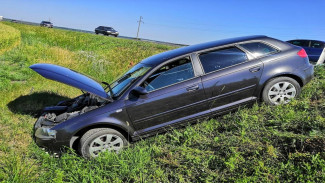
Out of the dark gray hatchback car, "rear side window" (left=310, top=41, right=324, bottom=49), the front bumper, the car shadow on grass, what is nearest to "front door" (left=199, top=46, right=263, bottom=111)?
the dark gray hatchback car

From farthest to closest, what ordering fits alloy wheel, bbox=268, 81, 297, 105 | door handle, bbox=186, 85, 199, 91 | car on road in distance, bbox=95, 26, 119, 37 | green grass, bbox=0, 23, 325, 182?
car on road in distance, bbox=95, 26, 119, 37, alloy wheel, bbox=268, 81, 297, 105, door handle, bbox=186, 85, 199, 91, green grass, bbox=0, 23, 325, 182

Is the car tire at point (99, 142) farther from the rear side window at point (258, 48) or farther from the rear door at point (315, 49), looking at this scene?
the rear door at point (315, 49)

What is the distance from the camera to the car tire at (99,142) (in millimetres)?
3779

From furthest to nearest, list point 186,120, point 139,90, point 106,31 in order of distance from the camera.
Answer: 1. point 106,31
2. point 186,120
3. point 139,90

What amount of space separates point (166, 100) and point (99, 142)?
4.06 feet

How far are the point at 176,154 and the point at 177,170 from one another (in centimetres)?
34

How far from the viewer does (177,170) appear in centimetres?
318

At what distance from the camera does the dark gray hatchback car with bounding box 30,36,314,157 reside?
151 inches

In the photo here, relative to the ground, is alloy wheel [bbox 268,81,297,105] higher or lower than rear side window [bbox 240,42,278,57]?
lower

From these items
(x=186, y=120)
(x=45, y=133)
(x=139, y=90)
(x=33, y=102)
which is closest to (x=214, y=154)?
(x=186, y=120)

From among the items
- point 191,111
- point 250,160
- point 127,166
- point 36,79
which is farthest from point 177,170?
point 36,79

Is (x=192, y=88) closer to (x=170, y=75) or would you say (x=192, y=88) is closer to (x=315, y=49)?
(x=170, y=75)

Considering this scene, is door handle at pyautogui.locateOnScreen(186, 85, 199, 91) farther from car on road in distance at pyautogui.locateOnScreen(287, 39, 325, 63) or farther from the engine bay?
car on road in distance at pyautogui.locateOnScreen(287, 39, 325, 63)

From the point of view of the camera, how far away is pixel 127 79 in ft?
14.8
